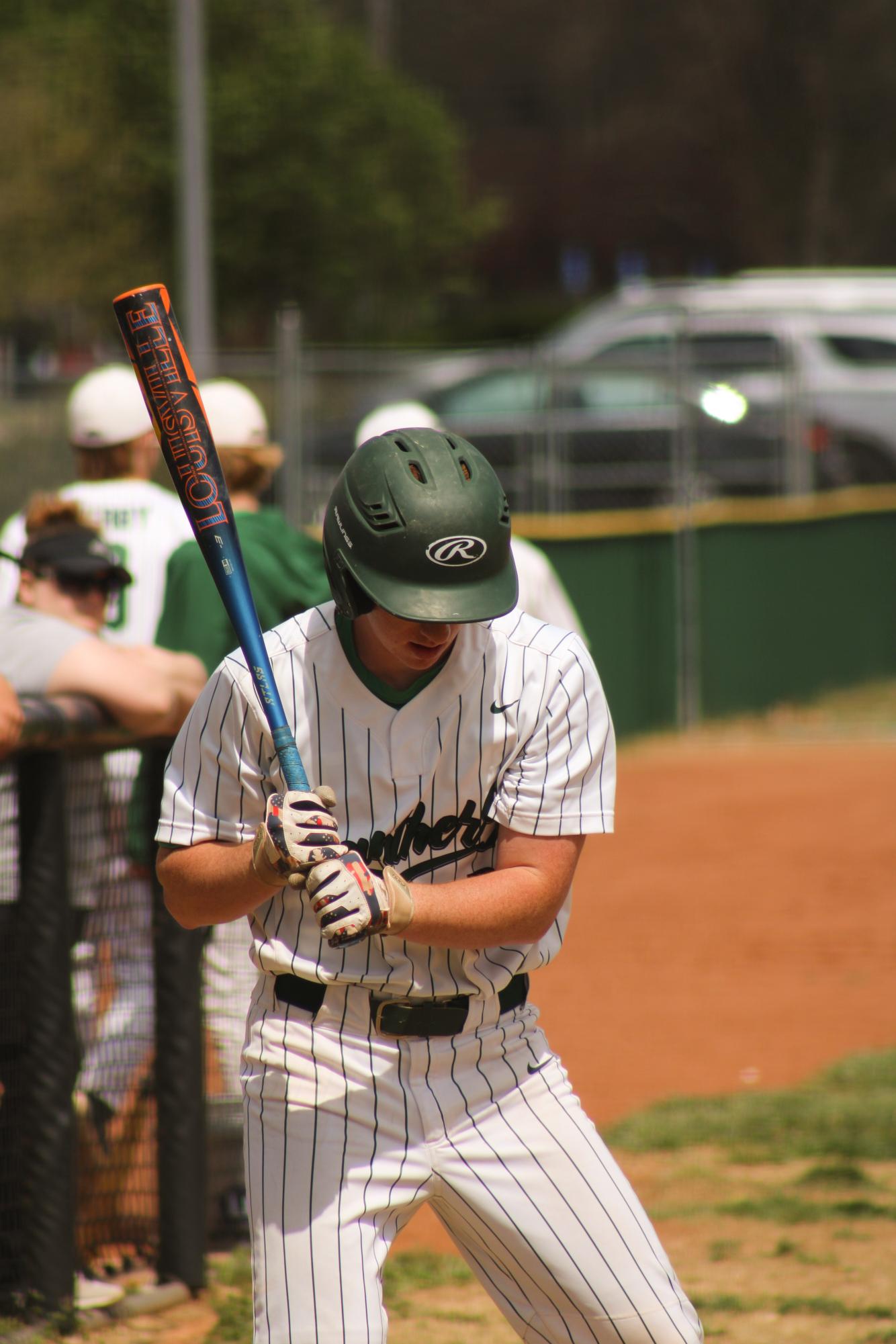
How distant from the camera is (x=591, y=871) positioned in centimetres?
849

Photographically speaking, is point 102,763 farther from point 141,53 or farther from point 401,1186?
point 141,53

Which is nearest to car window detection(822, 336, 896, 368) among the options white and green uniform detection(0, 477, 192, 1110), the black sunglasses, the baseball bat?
the black sunglasses


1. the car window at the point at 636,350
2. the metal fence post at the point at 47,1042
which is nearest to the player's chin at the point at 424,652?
the metal fence post at the point at 47,1042

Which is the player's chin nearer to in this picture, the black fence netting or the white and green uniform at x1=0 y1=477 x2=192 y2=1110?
the black fence netting

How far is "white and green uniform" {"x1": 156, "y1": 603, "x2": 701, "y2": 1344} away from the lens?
2.57m

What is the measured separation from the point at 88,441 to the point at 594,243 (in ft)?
113

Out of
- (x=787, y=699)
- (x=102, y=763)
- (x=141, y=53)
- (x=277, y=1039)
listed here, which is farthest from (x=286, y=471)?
(x=141, y=53)

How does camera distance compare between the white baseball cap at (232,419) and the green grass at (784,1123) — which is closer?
the white baseball cap at (232,419)

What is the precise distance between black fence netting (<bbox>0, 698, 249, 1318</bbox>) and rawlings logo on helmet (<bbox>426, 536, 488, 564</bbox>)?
1466 mm

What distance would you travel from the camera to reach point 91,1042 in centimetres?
407

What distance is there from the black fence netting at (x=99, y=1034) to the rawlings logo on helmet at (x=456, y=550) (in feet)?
4.81

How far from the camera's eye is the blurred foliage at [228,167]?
25109mm

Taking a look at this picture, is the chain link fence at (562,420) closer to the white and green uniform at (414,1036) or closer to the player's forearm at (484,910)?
the white and green uniform at (414,1036)

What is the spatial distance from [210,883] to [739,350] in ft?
47.6
